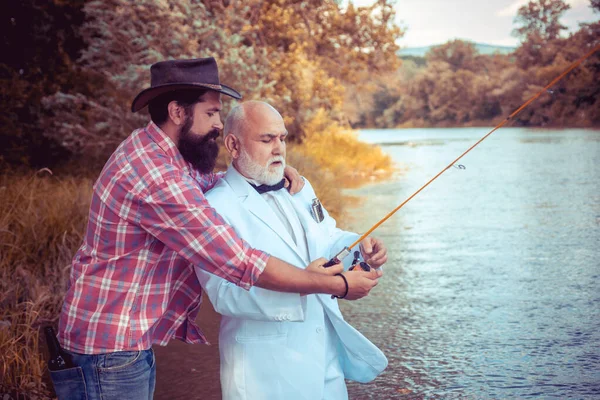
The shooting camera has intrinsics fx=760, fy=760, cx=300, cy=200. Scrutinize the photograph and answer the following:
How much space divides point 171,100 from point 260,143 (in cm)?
50

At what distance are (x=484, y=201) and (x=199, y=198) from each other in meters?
12.5

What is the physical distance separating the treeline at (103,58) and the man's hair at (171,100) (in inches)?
360

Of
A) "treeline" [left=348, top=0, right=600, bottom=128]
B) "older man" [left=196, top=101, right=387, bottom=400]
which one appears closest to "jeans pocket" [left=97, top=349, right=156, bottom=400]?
"older man" [left=196, top=101, right=387, bottom=400]

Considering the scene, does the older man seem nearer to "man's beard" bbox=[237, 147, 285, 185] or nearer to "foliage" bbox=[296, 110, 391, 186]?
"man's beard" bbox=[237, 147, 285, 185]

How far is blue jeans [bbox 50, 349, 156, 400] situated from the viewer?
9.47 feet

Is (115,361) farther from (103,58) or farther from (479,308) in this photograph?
(103,58)

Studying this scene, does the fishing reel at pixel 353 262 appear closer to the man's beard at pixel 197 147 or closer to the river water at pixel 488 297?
the man's beard at pixel 197 147

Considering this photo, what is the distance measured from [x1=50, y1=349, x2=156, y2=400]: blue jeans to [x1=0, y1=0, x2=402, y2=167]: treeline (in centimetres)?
950

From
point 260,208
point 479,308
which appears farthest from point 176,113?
point 479,308

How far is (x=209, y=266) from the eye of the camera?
9.11ft

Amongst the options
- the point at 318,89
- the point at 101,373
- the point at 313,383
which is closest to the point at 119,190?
the point at 101,373

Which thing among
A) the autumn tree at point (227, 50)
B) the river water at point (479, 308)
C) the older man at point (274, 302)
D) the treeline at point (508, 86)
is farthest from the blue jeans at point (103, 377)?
the treeline at point (508, 86)

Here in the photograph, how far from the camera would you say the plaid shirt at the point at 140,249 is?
2756mm

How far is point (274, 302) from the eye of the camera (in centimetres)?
297
